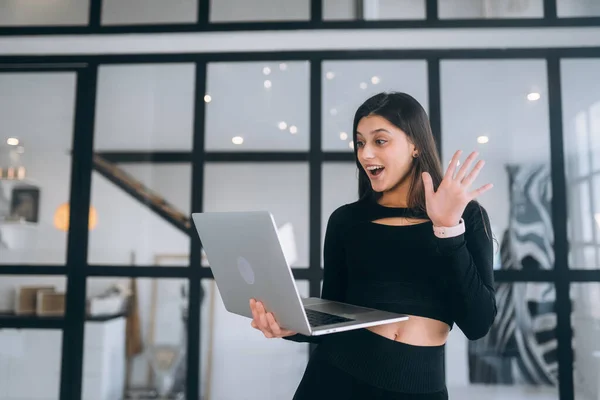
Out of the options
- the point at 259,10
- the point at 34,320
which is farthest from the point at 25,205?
the point at 259,10

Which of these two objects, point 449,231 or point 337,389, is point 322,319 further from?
point 449,231

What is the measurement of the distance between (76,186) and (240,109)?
1.01 metres

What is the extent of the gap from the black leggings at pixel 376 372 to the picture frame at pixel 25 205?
2.06m

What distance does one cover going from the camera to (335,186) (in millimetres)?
2422

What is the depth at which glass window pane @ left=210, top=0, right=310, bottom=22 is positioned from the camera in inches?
98.4

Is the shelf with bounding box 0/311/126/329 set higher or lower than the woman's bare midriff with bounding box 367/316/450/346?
lower

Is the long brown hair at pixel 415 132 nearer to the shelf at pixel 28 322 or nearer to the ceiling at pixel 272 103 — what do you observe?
the ceiling at pixel 272 103

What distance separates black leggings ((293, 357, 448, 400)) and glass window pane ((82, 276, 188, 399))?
1.38 meters

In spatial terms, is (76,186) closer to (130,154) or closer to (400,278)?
(130,154)

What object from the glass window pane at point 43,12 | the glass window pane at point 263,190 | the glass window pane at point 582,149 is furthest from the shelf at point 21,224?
the glass window pane at point 582,149

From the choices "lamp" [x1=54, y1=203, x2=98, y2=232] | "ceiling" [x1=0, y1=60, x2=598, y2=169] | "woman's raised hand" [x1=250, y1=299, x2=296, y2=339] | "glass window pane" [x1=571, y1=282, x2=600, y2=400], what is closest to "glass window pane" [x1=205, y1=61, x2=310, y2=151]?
"ceiling" [x1=0, y1=60, x2=598, y2=169]

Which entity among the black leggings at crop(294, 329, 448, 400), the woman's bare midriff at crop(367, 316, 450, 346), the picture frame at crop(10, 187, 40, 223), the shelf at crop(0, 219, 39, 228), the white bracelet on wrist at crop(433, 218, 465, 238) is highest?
the picture frame at crop(10, 187, 40, 223)

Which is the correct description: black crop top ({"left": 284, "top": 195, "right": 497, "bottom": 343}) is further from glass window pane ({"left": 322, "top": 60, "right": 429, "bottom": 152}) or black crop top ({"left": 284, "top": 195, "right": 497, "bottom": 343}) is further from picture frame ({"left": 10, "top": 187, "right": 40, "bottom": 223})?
picture frame ({"left": 10, "top": 187, "right": 40, "bottom": 223})

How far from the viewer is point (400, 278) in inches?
46.7
